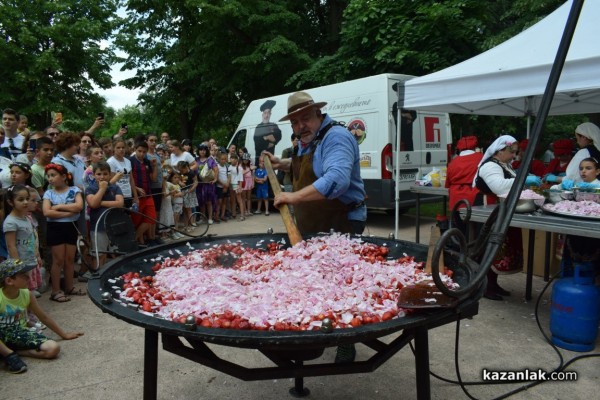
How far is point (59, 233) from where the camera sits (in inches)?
183

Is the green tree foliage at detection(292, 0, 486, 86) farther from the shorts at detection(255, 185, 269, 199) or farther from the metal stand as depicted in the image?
the metal stand

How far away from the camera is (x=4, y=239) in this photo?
4.14 metres

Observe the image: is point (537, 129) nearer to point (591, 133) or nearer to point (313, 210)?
point (313, 210)

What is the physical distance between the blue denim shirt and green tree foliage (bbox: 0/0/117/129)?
54.8 ft

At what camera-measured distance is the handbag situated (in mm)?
9148

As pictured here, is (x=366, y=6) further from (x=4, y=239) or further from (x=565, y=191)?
(x=4, y=239)

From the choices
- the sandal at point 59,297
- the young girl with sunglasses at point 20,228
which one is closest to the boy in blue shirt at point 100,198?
the sandal at point 59,297

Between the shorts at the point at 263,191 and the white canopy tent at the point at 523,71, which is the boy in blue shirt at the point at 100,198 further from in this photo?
the shorts at the point at 263,191

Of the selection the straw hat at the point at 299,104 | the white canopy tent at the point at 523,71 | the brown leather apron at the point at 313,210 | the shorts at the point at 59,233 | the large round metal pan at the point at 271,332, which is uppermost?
the white canopy tent at the point at 523,71

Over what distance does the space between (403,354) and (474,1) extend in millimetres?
9503

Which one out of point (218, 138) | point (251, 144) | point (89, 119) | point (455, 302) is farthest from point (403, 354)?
point (218, 138)

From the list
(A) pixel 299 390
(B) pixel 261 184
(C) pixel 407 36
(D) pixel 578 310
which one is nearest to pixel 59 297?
(A) pixel 299 390

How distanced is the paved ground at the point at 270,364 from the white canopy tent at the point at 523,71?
7.17ft

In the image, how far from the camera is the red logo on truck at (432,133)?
8609 millimetres
